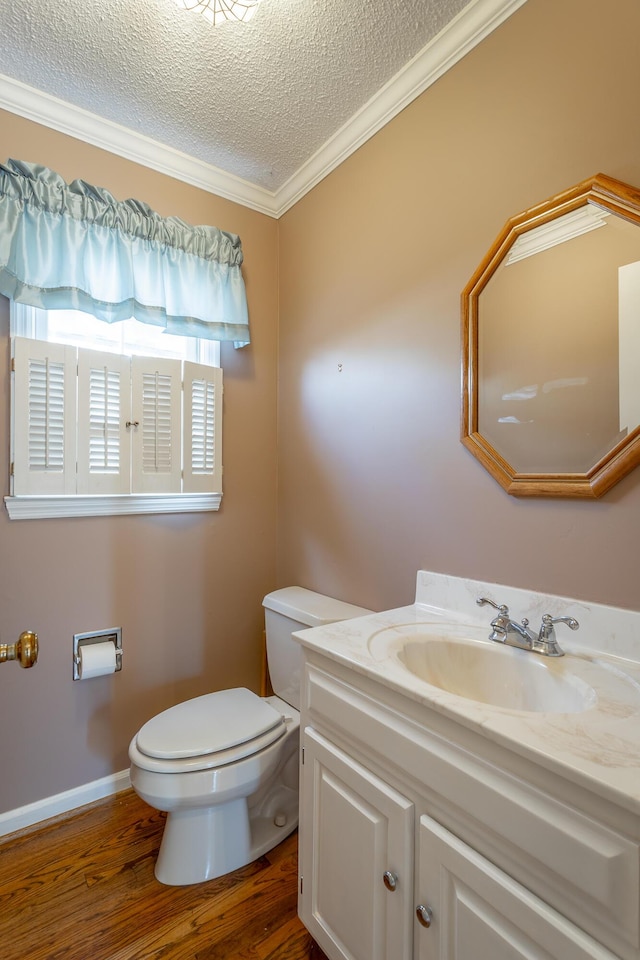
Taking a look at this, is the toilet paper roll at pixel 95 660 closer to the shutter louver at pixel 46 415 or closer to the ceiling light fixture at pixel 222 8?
the shutter louver at pixel 46 415

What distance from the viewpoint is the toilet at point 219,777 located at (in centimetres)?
130

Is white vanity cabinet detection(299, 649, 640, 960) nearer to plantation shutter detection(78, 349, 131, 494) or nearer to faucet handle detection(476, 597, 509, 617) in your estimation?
faucet handle detection(476, 597, 509, 617)

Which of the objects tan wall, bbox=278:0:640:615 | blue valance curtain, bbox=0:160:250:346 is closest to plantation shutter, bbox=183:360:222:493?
blue valance curtain, bbox=0:160:250:346

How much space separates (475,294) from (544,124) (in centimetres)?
42

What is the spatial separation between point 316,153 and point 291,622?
6.15 ft

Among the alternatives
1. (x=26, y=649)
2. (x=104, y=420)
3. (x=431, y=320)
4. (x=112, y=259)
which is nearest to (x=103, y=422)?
(x=104, y=420)

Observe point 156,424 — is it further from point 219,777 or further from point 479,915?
point 479,915

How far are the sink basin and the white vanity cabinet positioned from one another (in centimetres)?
23

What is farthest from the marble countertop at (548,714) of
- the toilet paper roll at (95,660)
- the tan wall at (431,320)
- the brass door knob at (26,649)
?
the toilet paper roll at (95,660)

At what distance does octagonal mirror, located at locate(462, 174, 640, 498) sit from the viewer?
102 centimetres

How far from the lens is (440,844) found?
808 millimetres

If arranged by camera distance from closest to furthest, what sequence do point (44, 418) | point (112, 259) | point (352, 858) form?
point (352, 858) → point (44, 418) → point (112, 259)

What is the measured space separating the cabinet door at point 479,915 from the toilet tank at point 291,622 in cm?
82

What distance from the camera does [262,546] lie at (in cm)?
215
